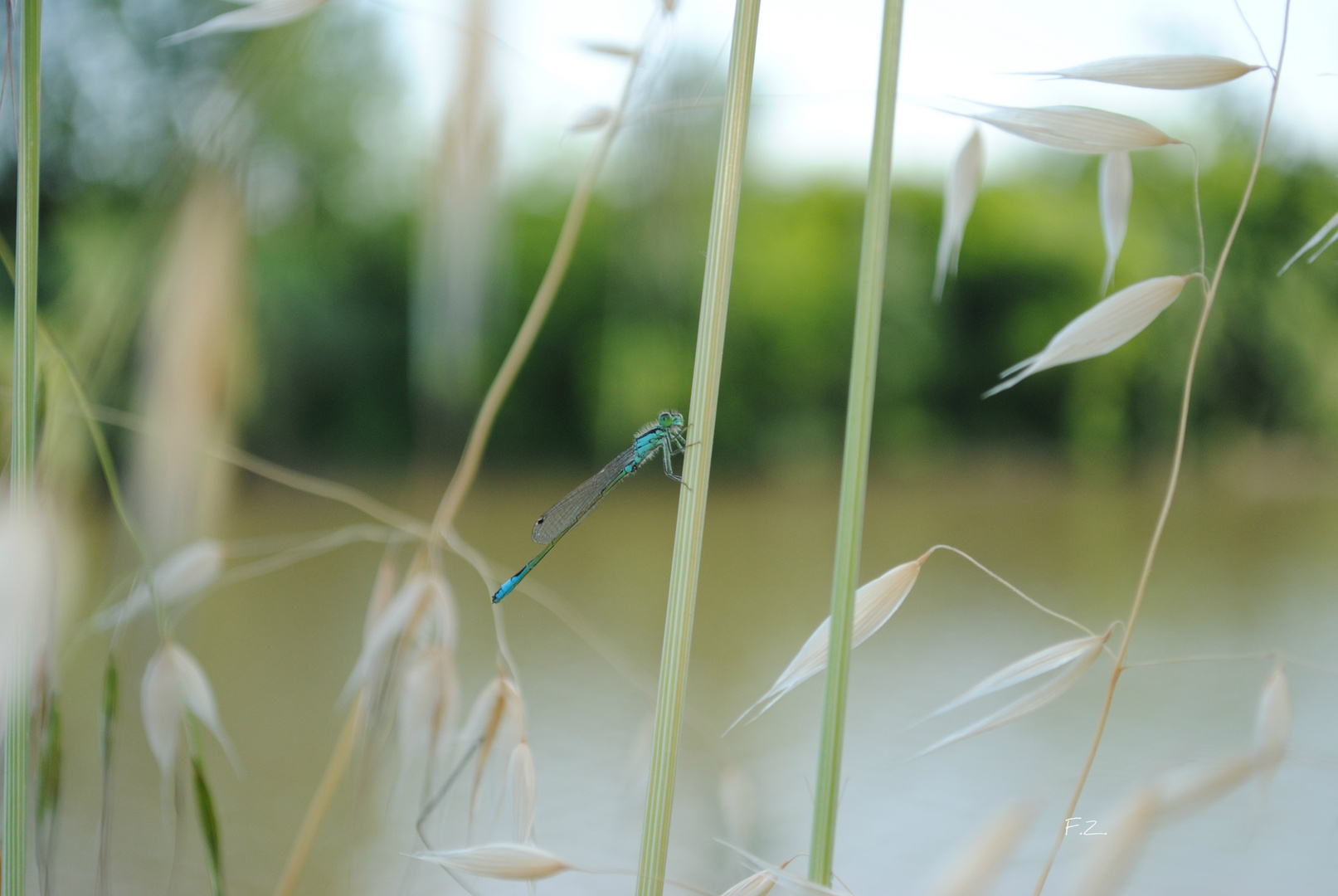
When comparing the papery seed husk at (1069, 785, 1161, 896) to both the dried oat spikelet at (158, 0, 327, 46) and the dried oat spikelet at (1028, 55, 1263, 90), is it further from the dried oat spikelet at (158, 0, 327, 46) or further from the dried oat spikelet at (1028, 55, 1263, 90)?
the dried oat spikelet at (158, 0, 327, 46)

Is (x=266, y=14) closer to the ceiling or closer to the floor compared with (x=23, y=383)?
closer to the ceiling

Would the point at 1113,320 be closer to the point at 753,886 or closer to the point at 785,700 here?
the point at 753,886

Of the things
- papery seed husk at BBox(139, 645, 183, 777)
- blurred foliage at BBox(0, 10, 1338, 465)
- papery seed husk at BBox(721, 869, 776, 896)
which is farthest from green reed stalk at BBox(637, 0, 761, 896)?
blurred foliage at BBox(0, 10, 1338, 465)

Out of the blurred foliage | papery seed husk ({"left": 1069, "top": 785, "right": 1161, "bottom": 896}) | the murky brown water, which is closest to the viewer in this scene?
papery seed husk ({"left": 1069, "top": 785, "right": 1161, "bottom": 896})

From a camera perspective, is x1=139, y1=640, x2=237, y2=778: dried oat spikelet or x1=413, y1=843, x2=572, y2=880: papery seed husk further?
x1=139, y1=640, x2=237, y2=778: dried oat spikelet

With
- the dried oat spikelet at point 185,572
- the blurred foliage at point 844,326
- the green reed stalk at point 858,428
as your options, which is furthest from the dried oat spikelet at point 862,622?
the blurred foliage at point 844,326

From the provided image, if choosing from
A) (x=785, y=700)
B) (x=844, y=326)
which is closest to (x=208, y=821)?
(x=785, y=700)
